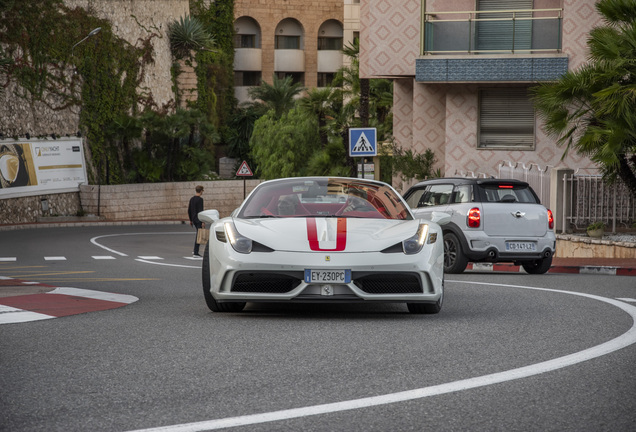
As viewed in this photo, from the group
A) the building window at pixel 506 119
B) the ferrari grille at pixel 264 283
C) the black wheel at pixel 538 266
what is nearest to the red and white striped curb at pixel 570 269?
the black wheel at pixel 538 266

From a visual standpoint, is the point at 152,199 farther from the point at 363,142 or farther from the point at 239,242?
the point at 239,242

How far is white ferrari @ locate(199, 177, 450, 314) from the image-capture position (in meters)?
8.76

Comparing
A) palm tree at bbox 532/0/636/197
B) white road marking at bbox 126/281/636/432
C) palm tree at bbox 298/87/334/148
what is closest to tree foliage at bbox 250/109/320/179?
palm tree at bbox 298/87/334/148

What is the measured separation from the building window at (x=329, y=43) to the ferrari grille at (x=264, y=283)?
74.2 meters

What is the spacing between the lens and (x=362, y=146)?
25.3m

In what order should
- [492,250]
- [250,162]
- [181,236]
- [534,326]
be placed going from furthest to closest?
[250,162] → [181,236] → [492,250] → [534,326]

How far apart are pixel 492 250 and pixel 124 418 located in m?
11.4

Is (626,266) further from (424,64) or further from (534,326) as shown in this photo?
(424,64)

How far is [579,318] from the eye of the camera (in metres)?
9.31

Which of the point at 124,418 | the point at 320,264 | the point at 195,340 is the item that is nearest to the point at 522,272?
the point at 320,264

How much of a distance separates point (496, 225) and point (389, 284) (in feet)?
24.1

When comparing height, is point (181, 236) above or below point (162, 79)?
below

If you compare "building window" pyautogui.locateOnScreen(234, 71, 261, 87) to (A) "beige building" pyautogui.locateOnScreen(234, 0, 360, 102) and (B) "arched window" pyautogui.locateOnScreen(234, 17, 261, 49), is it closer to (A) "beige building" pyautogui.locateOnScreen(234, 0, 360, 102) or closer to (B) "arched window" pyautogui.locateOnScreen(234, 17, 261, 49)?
(A) "beige building" pyautogui.locateOnScreen(234, 0, 360, 102)

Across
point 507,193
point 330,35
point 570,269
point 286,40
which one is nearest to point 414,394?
point 507,193
